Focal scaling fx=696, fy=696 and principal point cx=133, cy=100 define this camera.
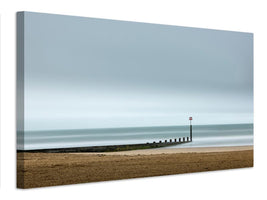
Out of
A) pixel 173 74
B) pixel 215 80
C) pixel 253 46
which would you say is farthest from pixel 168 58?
pixel 253 46

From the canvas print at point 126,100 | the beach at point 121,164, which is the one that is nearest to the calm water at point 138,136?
the canvas print at point 126,100

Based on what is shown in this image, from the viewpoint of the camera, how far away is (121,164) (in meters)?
10.9

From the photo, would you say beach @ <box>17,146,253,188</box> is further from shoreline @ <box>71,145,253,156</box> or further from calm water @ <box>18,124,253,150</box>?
calm water @ <box>18,124,253,150</box>

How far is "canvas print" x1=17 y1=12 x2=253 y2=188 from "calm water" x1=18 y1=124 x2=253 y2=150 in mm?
16

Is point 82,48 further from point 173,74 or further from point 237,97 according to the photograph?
point 237,97

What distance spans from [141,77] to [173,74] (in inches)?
25.9

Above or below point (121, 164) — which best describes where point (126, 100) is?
above

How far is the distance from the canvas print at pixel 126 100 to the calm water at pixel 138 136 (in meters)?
0.02

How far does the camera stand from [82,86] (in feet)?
34.0

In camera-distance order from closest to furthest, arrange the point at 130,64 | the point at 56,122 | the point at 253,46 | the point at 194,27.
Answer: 1. the point at 56,122
2. the point at 130,64
3. the point at 194,27
4. the point at 253,46

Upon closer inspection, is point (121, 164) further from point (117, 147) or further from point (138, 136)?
point (138, 136)

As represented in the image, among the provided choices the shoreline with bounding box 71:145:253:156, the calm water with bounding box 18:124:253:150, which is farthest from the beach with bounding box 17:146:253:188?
the calm water with bounding box 18:124:253:150

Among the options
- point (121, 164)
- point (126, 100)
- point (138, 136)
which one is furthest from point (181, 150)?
point (126, 100)

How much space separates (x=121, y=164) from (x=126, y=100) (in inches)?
39.6
